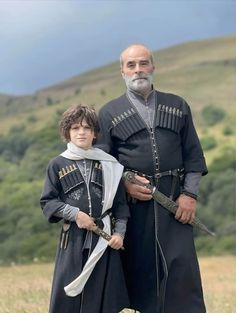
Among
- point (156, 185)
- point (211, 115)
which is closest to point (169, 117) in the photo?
point (156, 185)

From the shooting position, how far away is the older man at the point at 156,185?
4.76m

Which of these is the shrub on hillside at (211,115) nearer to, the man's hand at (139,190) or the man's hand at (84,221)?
the man's hand at (139,190)

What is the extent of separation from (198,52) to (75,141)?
42.9m

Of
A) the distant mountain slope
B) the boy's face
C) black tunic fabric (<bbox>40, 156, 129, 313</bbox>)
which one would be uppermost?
the distant mountain slope

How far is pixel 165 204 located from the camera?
15.6 ft

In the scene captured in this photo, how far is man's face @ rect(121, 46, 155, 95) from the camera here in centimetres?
472

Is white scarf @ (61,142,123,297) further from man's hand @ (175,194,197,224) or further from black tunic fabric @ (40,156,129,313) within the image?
man's hand @ (175,194,197,224)

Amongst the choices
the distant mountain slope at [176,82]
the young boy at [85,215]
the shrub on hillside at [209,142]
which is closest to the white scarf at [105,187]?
the young boy at [85,215]

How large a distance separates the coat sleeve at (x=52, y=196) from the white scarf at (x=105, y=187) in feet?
0.42

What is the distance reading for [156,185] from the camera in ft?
15.7

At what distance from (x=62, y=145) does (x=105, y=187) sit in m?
29.2

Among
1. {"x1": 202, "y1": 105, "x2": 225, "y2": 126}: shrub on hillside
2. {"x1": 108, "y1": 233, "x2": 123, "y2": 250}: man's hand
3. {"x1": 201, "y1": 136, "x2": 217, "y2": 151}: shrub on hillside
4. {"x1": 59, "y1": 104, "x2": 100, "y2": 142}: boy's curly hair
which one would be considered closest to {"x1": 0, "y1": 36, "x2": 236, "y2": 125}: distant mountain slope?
{"x1": 202, "y1": 105, "x2": 225, "y2": 126}: shrub on hillside

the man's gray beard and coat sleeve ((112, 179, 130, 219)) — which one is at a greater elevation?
the man's gray beard

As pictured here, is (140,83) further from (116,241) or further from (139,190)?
(116,241)
